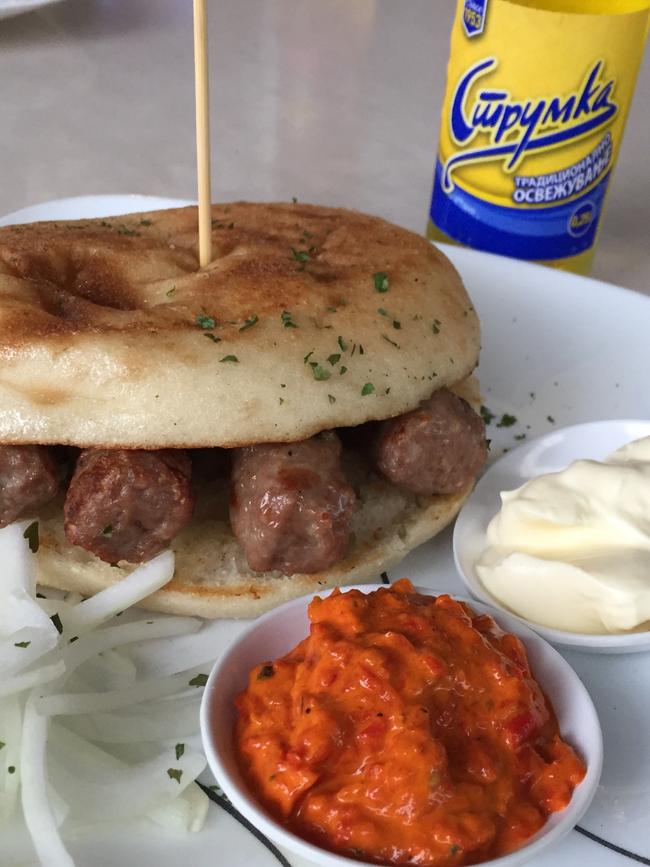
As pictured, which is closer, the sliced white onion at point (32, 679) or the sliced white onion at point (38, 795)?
the sliced white onion at point (38, 795)

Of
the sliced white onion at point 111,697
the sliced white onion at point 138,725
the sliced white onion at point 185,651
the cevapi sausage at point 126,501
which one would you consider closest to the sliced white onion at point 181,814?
the sliced white onion at point 138,725

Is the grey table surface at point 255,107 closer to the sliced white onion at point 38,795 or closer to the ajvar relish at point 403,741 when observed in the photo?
the ajvar relish at point 403,741

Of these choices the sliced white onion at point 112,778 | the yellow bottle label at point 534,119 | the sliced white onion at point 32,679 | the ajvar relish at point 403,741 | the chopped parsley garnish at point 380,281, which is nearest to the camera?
the ajvar relish at point 403,741

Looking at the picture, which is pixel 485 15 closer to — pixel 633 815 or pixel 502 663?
pixel 502 663

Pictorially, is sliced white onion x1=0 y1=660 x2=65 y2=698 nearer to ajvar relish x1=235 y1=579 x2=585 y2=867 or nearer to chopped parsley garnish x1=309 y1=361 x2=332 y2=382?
ajvar relish x1=235 y1=579 x2=585 y2=867

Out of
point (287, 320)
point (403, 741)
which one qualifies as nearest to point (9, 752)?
point (403, 741)
